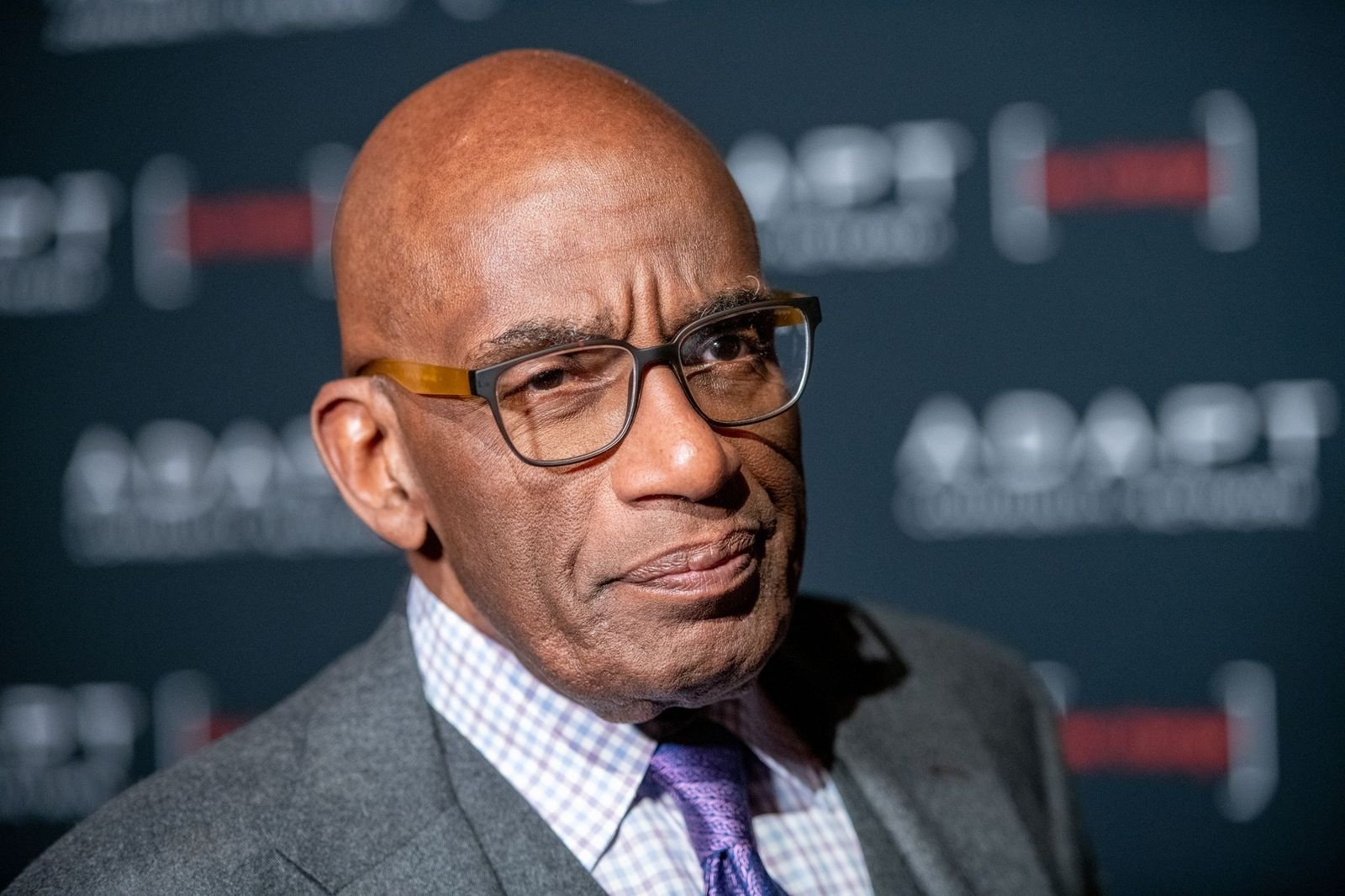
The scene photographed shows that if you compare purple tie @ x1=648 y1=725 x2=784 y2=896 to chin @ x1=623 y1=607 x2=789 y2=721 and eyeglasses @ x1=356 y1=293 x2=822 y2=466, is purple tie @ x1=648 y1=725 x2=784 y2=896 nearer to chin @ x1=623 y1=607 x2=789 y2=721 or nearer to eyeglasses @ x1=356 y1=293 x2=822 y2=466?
chin @ x1=623 y1=607 x2=789 y2=721

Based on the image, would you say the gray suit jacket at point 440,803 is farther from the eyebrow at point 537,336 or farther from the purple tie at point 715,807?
the eyebrow at point 537,336

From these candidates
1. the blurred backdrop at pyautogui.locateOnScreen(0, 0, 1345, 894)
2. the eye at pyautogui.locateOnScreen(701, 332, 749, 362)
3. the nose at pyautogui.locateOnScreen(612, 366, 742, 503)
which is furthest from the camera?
the blurred backdrop at pyautogui.locateOnScreen(0, 0, 1345, 894)

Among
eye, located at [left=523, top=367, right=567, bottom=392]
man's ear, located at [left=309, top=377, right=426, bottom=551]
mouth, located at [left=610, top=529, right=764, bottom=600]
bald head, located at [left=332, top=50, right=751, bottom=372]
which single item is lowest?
mouth, located at [left=610, top=529, right=764, bottom=600]

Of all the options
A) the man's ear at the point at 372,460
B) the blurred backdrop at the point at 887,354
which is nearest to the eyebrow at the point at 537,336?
the man's ear at the point at 372,460

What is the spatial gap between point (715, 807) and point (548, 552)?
0.30 metres

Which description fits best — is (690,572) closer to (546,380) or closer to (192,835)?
(546,380)

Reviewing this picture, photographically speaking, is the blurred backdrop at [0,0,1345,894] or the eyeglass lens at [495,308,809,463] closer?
the eyeglass lens at [495,308,809,463]

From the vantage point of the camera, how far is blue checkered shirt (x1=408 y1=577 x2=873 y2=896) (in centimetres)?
108

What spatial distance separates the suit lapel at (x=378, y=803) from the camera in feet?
3.36

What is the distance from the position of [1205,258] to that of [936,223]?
1.76 feet

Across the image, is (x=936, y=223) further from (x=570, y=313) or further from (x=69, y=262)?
(x=69, y=262)

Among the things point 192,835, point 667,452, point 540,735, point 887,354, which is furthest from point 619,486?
point 887,354

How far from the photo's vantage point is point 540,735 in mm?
1106

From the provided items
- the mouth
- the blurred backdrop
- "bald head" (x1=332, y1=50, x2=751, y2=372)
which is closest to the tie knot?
the mouth
